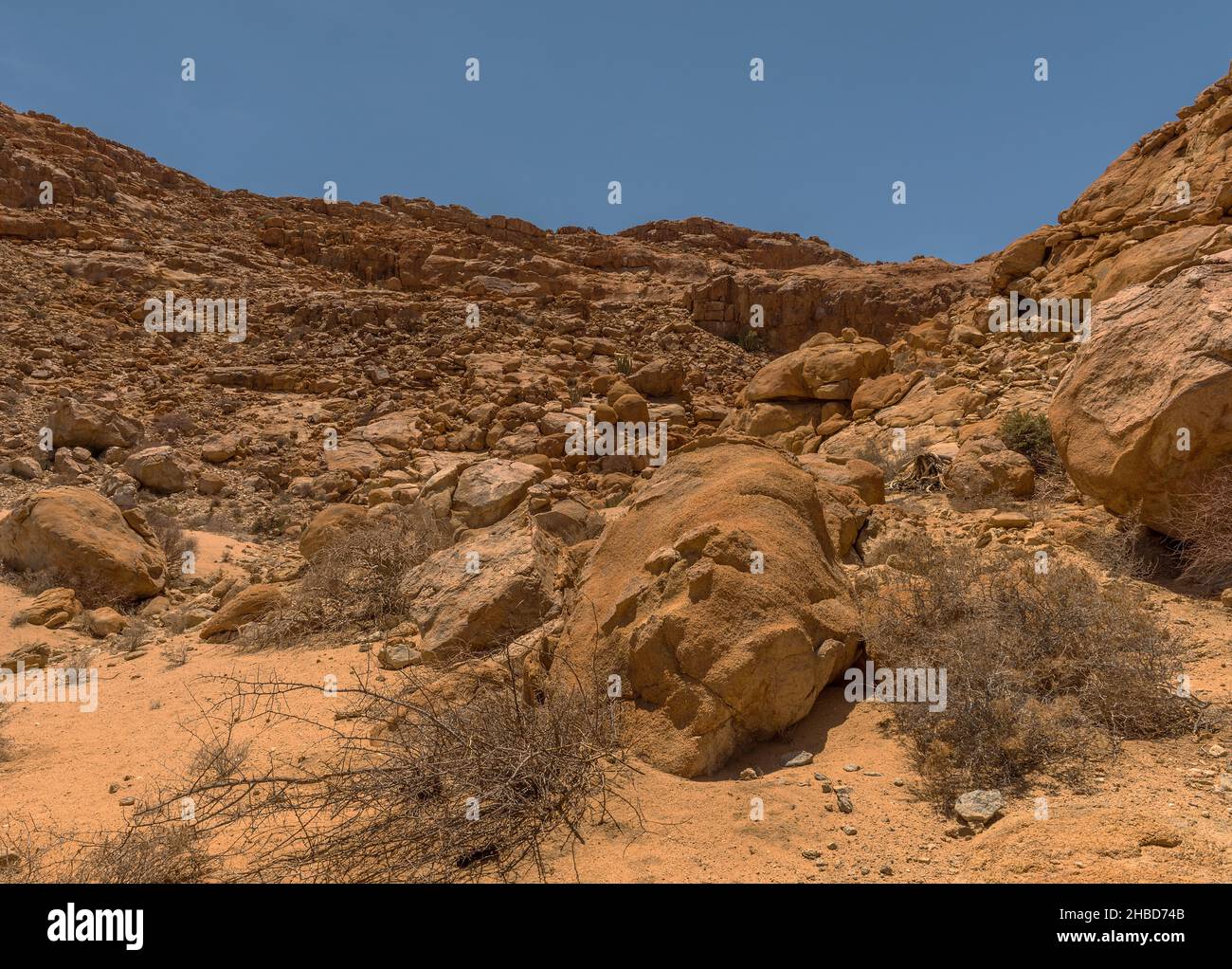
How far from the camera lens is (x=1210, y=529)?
445cm

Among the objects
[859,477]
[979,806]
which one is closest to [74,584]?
[859,477]

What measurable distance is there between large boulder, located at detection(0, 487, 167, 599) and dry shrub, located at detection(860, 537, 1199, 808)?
733 cm

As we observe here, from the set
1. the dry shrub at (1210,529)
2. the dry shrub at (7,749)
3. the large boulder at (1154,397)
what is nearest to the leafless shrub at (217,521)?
the dry shrub at (7,749)

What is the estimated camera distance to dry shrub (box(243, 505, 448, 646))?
6227 millimetres

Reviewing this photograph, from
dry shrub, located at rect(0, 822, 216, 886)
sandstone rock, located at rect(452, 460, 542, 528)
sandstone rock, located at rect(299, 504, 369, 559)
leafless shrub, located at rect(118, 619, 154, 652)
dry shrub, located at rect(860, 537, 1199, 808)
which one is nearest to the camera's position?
dry shrub, located at rect(0, 822, 216, 886)

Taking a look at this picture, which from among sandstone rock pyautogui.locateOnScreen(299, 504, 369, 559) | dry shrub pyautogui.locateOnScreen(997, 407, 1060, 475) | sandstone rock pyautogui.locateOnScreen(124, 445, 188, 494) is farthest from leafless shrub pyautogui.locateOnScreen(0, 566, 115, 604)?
dry shrub pyautogui.locateOnScreen(997, 407, 1060, 475)

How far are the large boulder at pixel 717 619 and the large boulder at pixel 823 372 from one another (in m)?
7.44

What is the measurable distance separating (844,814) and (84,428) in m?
13.8

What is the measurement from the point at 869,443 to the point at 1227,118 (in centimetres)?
752

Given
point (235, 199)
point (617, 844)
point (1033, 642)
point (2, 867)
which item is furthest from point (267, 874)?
point (235, 199)

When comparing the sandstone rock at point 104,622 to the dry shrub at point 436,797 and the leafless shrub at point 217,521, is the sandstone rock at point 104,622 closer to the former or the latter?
the leafless shrub at point 217,521

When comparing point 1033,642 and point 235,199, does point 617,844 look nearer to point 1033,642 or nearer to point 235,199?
point 1033,642

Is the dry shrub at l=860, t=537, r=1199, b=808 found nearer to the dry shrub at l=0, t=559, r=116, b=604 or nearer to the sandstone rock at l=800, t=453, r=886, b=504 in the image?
the sandstone rock at l=800, t=453, r=886, b=504

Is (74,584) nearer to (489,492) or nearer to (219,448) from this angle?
(489,492)
